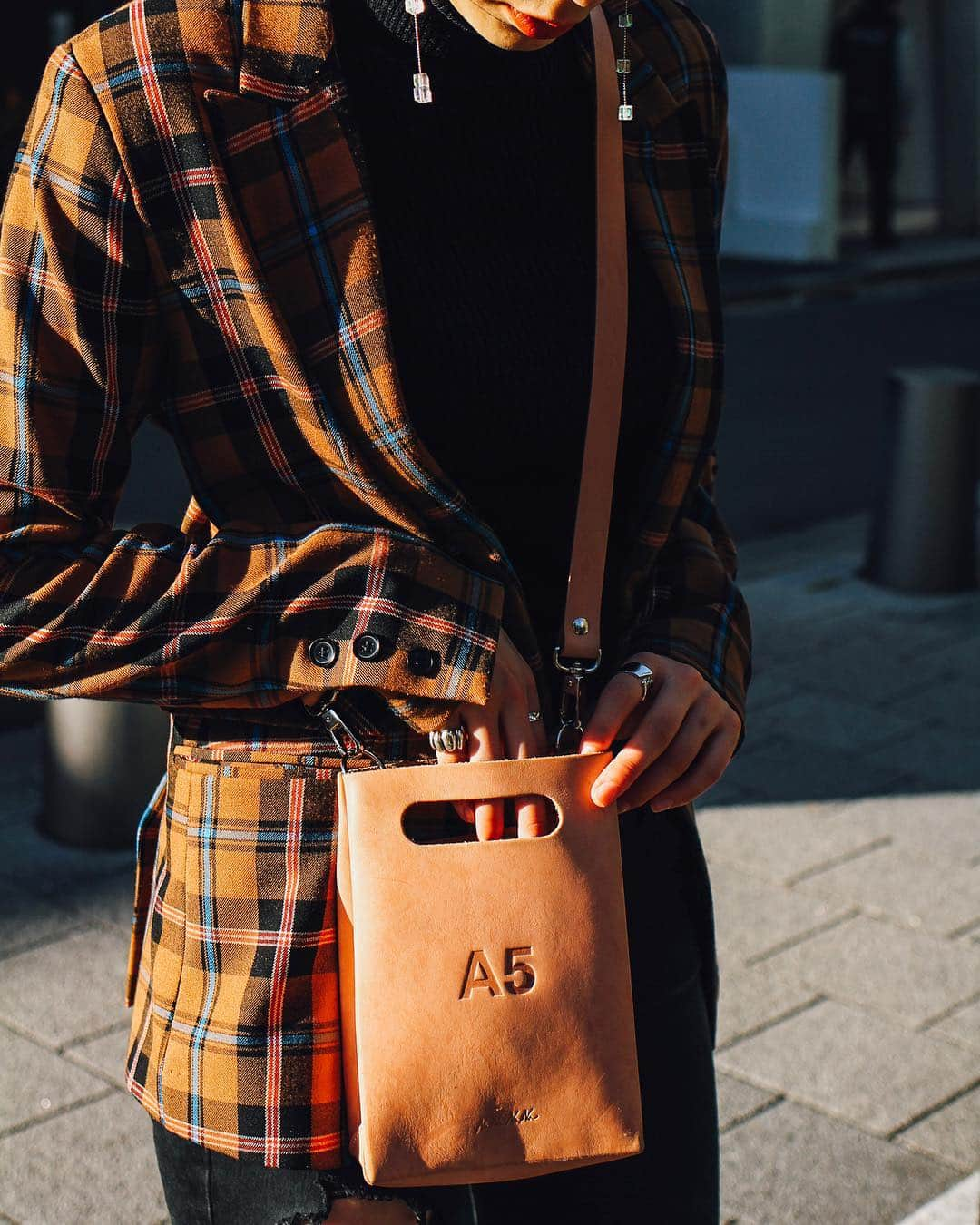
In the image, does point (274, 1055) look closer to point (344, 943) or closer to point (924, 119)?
point (344, 943)

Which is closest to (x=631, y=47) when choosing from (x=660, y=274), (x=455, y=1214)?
(x=660, y=274)

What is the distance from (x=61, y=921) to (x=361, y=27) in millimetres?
2661

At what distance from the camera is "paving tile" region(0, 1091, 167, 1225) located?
2.68 metres

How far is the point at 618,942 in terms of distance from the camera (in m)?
1.43

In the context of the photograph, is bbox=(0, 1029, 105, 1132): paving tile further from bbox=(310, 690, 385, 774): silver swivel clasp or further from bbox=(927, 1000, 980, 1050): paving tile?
bbox=(310, 690, 385, 774): silver swivel clasp

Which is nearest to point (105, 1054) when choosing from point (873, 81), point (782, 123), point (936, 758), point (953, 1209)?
point (953, 1209)

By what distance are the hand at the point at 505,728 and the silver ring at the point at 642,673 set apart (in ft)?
0.36

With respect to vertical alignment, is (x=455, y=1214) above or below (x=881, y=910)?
above

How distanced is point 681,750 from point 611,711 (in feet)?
0.30

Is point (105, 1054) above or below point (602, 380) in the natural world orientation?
below

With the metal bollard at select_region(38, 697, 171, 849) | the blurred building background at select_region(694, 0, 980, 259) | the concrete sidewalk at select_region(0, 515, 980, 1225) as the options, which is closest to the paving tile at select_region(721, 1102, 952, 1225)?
the concrete sidewalk at select_region(0, 515, 980, 1225)

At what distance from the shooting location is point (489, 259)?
154 cm

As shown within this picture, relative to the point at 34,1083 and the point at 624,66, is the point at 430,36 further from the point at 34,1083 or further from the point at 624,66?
the point at 34,1083

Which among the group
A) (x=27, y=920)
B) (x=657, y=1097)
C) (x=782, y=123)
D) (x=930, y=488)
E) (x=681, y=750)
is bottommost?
(x=27, y=920)
